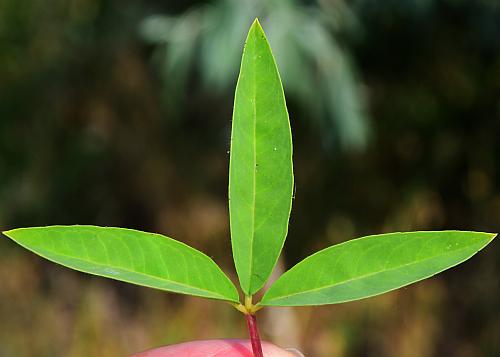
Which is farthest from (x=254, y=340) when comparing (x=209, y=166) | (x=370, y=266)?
(x=209, y=166)

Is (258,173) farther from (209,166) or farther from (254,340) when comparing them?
(209,166)

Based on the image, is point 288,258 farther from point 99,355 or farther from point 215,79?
point 215,79

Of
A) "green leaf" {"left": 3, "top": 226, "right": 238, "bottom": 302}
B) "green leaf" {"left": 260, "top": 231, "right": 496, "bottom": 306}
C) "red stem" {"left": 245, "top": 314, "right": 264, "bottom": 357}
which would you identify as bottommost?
"red stem" {"left": 245, "top": 314, "right": 264, "bottom": 357}

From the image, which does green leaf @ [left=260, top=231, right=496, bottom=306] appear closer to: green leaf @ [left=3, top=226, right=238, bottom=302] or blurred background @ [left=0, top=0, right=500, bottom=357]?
green leaf @ [left=3, top=226, right=238, bottom=302]

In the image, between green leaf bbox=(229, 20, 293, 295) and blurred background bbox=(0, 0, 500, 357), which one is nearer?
green leaf bbox=(229, 20, 293, 295)

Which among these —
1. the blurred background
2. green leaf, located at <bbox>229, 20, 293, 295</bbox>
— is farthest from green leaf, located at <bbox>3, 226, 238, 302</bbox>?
the blurred background

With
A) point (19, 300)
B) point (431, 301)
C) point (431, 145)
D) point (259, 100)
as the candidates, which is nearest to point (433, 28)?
point (431, 145)
